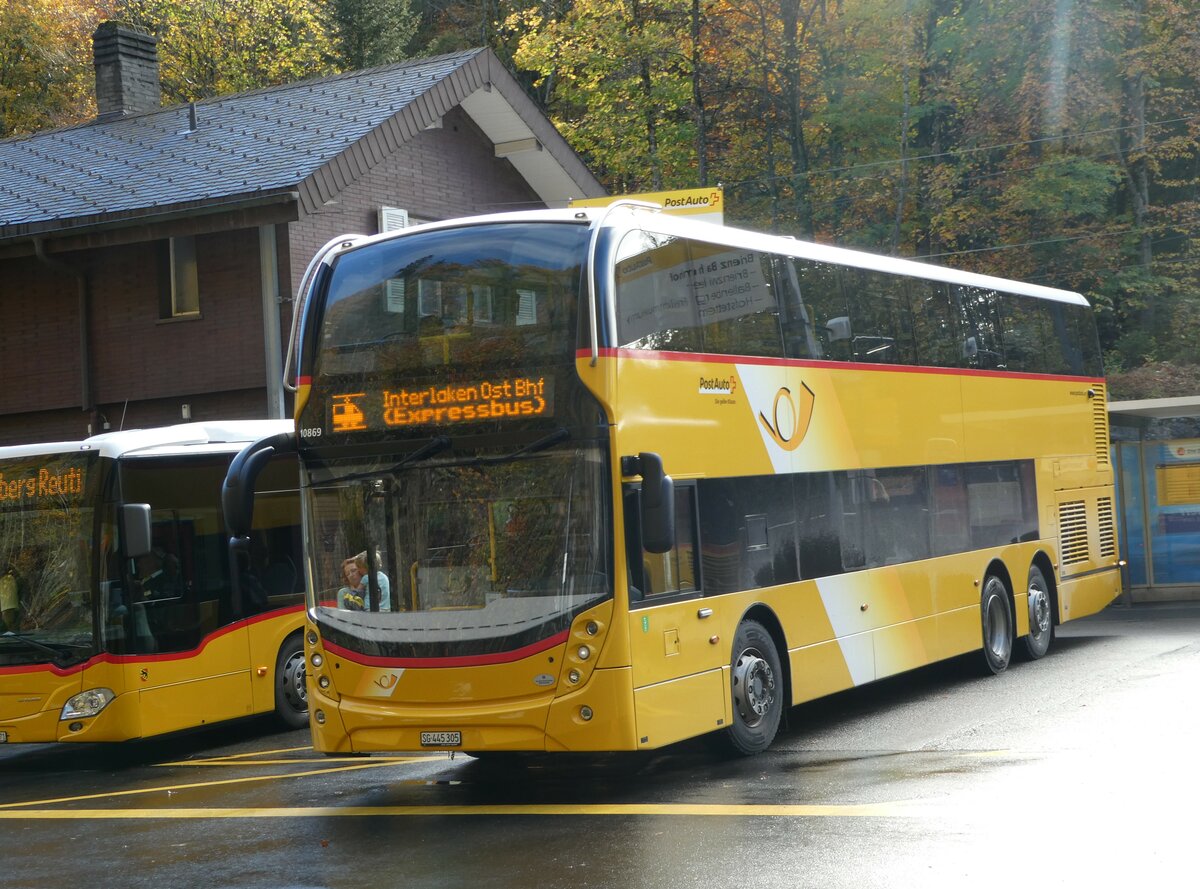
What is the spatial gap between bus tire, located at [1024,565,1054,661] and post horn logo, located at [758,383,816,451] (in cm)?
571

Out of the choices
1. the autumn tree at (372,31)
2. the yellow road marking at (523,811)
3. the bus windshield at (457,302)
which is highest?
the autumn tree at (372,31)

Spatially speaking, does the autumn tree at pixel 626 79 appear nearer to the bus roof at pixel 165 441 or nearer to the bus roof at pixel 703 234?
the bus roof at pixel 703 234

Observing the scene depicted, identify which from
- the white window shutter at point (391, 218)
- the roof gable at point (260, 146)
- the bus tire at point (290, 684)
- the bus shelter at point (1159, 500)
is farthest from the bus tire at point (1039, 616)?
the white window shutter at point (391, 218)

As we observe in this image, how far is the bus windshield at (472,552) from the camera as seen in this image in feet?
32.2

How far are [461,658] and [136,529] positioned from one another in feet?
13.5

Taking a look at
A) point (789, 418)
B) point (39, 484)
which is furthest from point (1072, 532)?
point (39, 484)

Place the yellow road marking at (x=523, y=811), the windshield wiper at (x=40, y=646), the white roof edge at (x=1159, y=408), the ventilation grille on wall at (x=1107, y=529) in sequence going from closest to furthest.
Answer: the yellow road marking at (x=523, y=811), the windshield wiper at (x=40, y=646), the ventilation grille on wall at (x=1107, y=529), the white roof edge at (x=1159, y=408)

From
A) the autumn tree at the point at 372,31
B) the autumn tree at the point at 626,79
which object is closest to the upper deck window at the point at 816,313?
the autumn tree at the point at 626,79

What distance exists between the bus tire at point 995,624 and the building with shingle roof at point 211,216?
10.0m

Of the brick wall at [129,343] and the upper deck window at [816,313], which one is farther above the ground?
the brick wall at [129,343]

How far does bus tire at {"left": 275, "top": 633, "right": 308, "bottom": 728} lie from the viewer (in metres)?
15.4

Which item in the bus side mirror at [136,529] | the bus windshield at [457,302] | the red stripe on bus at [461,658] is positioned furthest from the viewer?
the bus side mirror at [136,529]

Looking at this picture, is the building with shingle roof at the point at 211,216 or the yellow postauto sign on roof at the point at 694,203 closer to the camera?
the yellow postauto sign on roof at the point at 694,203

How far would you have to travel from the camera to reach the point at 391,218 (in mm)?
Result: 24953
